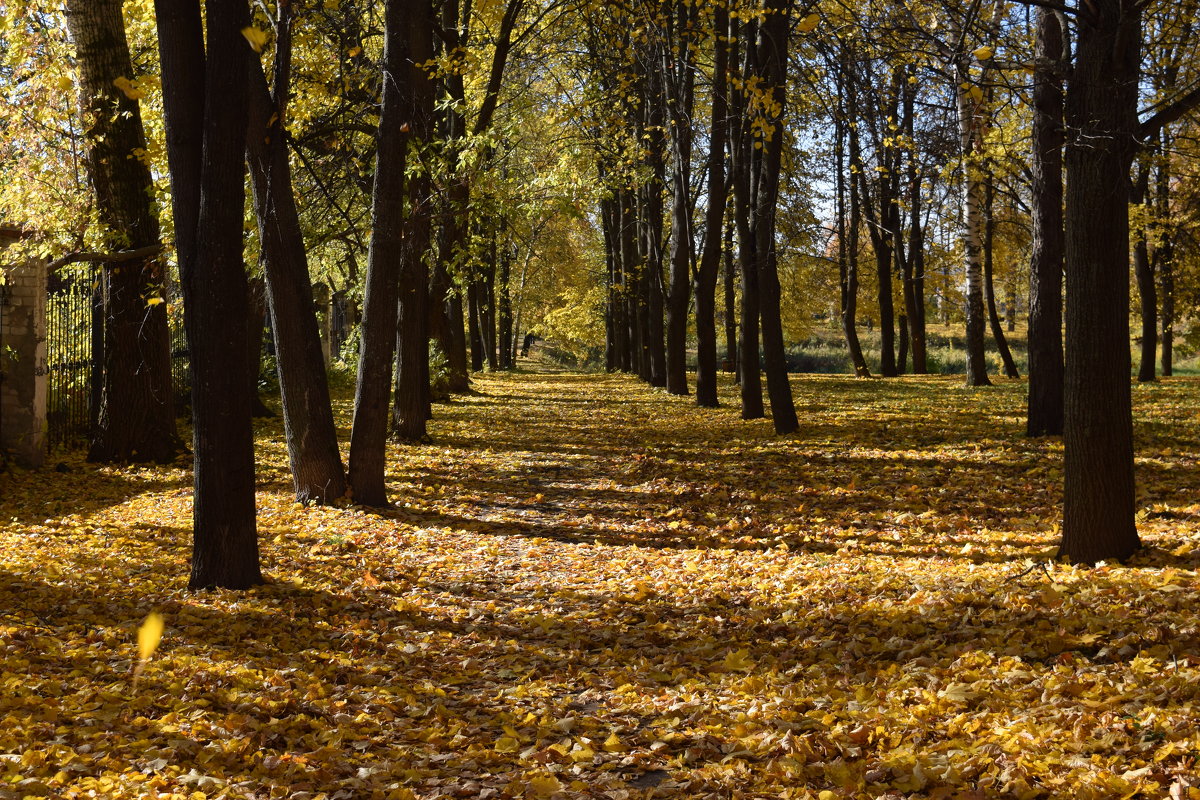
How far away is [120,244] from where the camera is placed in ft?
39.8

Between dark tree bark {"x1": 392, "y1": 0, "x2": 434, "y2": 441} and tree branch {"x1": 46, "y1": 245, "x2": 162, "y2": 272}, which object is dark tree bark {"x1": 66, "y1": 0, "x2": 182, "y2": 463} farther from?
dark tree bark {"x1": 392, "y1": 0, "x2": 434, "y2": 441}

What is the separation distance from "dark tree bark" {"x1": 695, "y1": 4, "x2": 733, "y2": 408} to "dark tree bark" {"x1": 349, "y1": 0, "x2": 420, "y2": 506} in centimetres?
788

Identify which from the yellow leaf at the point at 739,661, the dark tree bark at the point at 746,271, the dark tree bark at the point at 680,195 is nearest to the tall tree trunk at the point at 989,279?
the dark tree bark at the point at 680,195

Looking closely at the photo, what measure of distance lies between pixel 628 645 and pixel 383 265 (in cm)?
535

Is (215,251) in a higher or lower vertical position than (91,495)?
higher

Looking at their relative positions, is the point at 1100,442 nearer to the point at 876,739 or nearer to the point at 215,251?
the point at 876,739

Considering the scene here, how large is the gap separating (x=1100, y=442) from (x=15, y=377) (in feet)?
40.6

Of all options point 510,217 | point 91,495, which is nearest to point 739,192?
point 510,217

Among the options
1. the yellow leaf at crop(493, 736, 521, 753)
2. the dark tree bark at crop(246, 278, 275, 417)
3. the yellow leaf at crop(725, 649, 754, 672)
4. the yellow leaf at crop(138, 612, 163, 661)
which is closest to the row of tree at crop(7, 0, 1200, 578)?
the yellow leaf at crop(138, 612, 163, 661)

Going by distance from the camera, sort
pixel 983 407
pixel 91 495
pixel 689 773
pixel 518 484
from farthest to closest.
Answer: pixel 983 407 → pixel 518 484 → pixel 91 495 → pixel 689 773

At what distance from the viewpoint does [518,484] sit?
11656mm

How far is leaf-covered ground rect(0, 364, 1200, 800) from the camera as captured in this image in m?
3.59

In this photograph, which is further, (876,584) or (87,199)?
(87,199)

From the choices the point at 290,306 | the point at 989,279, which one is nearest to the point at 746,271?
the point at 290,306
